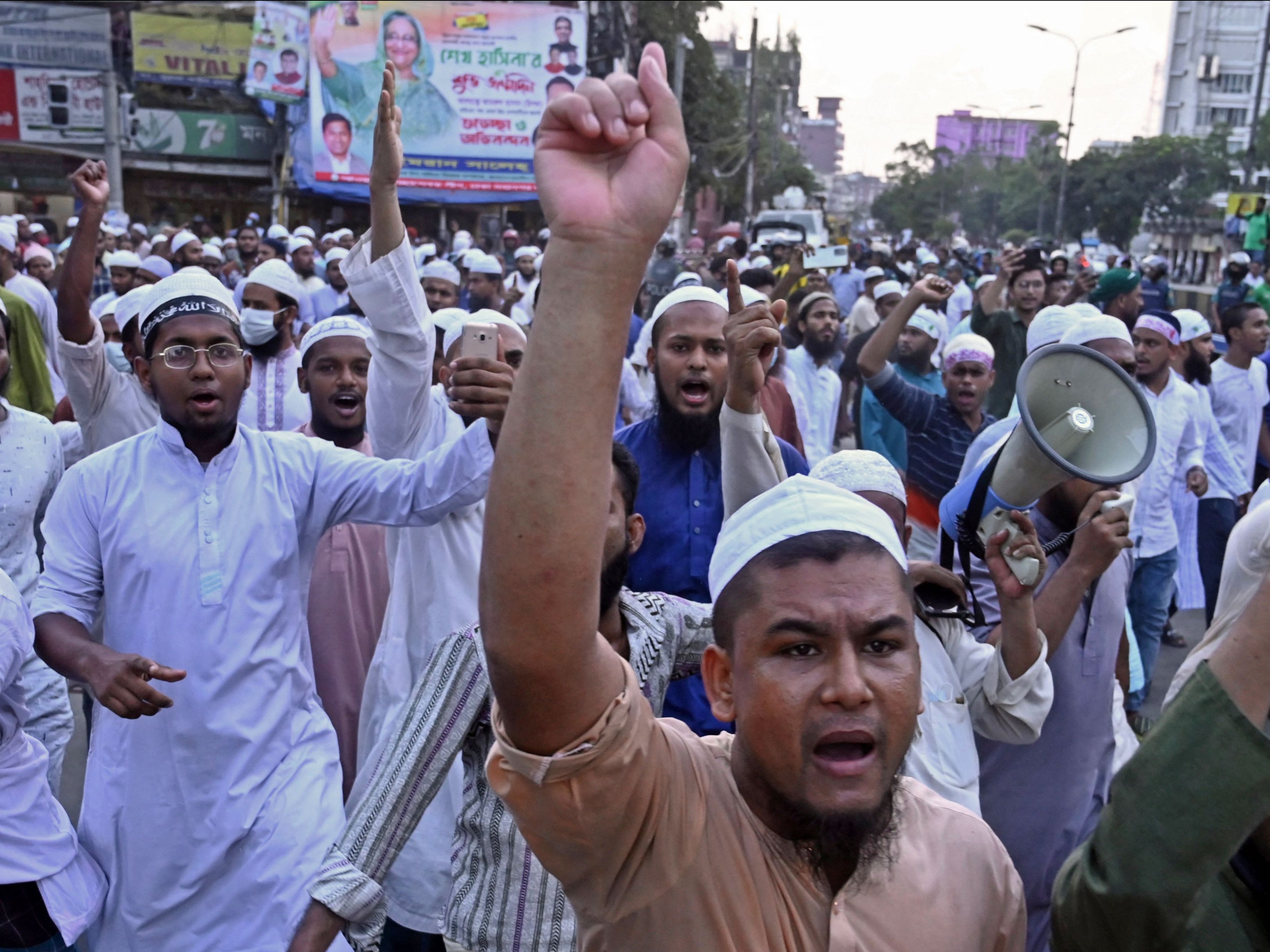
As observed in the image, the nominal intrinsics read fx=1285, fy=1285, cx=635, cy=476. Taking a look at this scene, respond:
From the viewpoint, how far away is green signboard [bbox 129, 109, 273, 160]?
31.7 m

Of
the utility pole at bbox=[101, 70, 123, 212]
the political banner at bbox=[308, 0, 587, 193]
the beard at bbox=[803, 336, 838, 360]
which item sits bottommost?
the beard at bbox=[803, 336, 838, 360]

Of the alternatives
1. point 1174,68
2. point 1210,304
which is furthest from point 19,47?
point 1174,68

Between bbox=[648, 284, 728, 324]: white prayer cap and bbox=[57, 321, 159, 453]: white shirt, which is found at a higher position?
bbox=[648, 284, 728, 324]: white prayer cap

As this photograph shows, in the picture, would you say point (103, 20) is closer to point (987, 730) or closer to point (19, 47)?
point (19, 47)

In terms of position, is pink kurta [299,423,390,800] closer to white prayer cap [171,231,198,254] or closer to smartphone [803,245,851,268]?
smartphone [803,245,851,268]

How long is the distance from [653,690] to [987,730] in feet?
2.80

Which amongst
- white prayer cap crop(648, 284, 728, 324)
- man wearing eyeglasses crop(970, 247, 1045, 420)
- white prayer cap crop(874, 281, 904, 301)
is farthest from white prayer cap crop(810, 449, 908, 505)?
white prayer cap crop(874, 281, 904, 301)

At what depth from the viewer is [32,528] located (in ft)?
14.2

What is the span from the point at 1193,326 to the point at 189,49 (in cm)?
2842

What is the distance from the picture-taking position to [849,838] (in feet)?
5.10

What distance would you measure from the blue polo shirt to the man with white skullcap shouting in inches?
71.4

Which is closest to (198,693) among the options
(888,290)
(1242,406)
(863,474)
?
(863,474)

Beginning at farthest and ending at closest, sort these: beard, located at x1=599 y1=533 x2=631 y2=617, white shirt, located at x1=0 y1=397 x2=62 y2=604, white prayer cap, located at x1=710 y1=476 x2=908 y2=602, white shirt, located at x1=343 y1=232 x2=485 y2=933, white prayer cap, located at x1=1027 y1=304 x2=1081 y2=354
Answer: white prayer cap, located at x1=1027 y1=304 x2=1081 y2=354 < white shirt, located at x1=0 y1=397 x2=62 y2=604 < white shirt, located at x1=343 y1=232 x2=485 y2=933 < beard, located at x1=599 y1=533 x2=631 y2=617 < white prayer cap, located at x1=710 y1=476 x2=908 y2=602

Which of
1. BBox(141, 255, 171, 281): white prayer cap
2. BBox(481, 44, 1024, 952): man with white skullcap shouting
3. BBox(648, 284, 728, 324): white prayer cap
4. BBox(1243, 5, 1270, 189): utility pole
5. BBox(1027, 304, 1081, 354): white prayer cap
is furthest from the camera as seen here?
BBox(1243, 5, 1270, 189): utility pole
